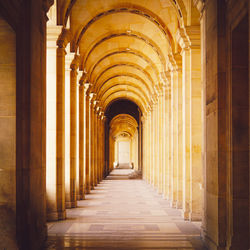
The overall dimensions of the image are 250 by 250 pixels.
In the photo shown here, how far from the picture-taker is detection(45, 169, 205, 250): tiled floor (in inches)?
332

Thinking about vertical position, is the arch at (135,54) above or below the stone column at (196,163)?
above

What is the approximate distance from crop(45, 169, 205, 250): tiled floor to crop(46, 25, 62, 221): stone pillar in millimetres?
747

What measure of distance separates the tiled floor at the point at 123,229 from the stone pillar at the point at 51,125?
0.75 meters

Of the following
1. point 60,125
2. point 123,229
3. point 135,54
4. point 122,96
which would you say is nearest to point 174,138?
point 60,125

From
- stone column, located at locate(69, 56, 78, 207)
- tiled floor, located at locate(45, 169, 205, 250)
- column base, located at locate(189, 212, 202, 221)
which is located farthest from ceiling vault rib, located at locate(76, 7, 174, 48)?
column base, located at locate(189, 212, 202, 221)

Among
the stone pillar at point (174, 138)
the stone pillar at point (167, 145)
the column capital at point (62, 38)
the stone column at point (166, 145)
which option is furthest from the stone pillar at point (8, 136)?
the stone column at point (166, 145)

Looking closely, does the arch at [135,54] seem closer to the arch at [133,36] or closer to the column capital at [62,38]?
the arch at [133,36]

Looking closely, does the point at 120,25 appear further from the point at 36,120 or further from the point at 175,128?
the point at 36,120

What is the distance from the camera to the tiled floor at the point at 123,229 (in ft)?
27.6

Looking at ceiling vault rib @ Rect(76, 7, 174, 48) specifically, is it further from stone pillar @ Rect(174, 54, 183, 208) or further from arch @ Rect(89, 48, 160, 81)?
arch @ Rect(89, 48, 160, 81)

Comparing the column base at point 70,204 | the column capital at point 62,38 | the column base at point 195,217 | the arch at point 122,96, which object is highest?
the arch at point 122,96

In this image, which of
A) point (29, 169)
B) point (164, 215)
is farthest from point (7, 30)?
point (164, 215)

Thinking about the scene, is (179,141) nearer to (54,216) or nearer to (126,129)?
(54,216)

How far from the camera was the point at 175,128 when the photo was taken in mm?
15367
